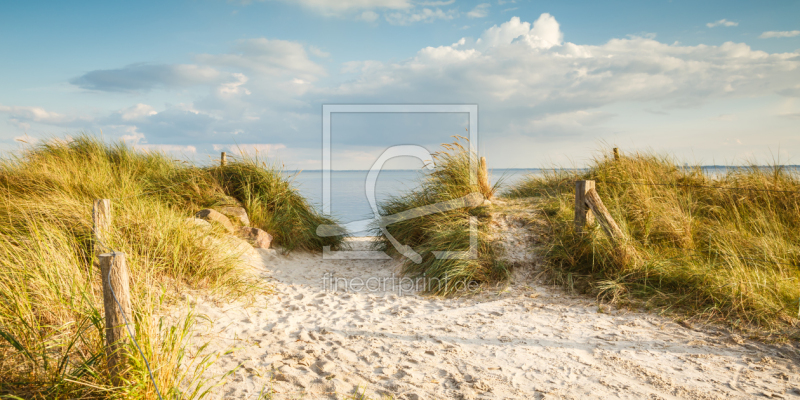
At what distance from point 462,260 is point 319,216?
407cm

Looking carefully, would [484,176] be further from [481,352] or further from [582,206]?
[481,352]

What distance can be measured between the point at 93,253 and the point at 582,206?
5988 millimetres

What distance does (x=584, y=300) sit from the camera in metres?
5.02

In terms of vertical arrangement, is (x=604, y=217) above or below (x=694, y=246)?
above

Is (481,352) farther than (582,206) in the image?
No

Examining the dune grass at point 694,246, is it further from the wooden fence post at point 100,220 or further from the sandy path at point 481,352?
the wooden fence post at point 100,220

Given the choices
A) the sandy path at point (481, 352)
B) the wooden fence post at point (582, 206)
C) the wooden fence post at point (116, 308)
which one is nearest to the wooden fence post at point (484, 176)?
the wooden fence post at point (582, 206)

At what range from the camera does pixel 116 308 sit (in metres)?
2.43

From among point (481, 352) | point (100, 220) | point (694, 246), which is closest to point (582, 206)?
point (694, 246)

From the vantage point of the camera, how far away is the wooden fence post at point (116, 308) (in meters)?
2.37

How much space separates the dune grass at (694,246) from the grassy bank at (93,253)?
4506 mm

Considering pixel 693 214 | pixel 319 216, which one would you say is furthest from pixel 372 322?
pixel 693 214

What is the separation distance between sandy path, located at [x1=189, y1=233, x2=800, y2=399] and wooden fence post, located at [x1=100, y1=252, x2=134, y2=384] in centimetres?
73

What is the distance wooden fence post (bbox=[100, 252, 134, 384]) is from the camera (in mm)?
2373
